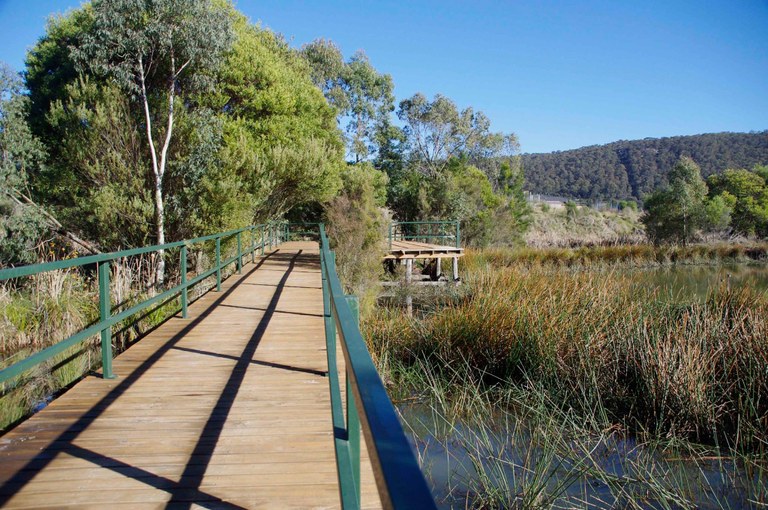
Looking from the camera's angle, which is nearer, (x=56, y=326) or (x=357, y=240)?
(x=56, y=326)

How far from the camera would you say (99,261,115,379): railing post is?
434 cm

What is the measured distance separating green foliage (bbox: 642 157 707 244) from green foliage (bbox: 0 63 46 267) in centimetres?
2686

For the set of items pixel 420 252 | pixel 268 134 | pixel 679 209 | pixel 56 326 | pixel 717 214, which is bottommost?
pixel 56 326

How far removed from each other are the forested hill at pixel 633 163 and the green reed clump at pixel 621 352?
6375 cm

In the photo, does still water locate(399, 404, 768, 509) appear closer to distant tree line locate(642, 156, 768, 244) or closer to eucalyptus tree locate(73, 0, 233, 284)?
eucalyptus tree locate(73, 0, 233, 284)

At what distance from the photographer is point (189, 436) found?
3402mm

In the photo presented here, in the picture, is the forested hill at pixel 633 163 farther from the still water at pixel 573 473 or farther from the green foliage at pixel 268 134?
the still water at pixel 573 473

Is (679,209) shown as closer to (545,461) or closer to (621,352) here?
(621,352)

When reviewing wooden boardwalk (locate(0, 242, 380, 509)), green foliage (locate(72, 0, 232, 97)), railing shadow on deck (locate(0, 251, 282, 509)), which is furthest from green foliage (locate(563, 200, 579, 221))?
railing shadow on deck (locate(0, 251, 282, 509))

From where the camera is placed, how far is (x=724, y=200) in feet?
109

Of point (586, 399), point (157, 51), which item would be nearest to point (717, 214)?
point (157, 51)

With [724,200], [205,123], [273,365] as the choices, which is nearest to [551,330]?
[273,365]

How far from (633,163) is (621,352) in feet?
262

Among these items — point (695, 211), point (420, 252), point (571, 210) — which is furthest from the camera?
point (571, 210)
